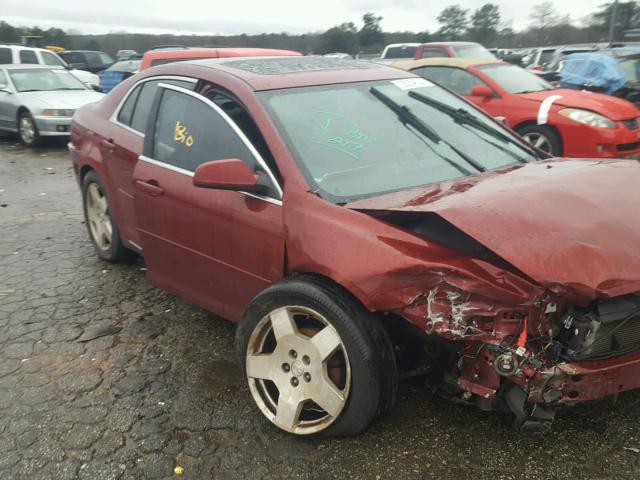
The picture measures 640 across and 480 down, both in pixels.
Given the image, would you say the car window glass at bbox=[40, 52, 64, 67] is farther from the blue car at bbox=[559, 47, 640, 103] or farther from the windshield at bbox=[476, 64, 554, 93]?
the blue car at bbox=[559, 47, 640, 103]

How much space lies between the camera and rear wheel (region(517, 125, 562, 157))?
23.7 ft

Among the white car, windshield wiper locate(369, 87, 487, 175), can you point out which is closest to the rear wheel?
windshield wiper locate(369, 87, 487, 175)

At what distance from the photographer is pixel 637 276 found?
2.10 metres

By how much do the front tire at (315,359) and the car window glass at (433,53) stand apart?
34.0 feet

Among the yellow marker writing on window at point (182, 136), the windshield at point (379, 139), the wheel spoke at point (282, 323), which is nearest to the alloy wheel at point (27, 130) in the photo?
the yellow marker writing on window at point (182, 136)

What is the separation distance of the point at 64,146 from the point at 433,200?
10724 millimetres

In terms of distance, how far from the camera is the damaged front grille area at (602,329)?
2178 mm

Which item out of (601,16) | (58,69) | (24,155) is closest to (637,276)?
(24,155)

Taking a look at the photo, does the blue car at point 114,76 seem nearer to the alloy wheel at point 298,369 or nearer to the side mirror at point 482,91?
the side mirror at point 482,91

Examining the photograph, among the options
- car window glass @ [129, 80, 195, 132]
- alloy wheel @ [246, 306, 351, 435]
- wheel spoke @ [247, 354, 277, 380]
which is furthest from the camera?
car window glass @ [129, 80, 195, 132]

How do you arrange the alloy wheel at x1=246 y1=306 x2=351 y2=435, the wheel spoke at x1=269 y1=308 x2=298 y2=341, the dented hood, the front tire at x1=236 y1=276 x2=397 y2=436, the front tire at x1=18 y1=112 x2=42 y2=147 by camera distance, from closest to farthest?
the dented hood → the front tire at x1=236 y1=276 x2=397 y2=436 → the alloy wheel at x1=246 y1=306 x2=351 y2=435 → the wheel spoke at x1=269 y1=308 x2=298 y2=341 → the front tire at x1=18 y1=112 x2=42 y2=147

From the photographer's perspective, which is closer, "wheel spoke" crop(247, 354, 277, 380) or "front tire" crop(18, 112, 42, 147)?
"wheel spoke" crop(247, 354, 277, 380)

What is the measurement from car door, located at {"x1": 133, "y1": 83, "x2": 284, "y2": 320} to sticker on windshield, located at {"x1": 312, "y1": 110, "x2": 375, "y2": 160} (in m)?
0.37

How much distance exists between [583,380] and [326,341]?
101cm
